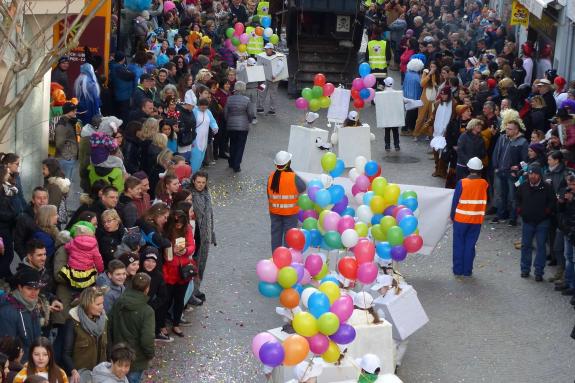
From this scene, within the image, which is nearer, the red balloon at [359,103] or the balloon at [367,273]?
the balloon at [367,273]

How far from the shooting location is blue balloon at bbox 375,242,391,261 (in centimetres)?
1461

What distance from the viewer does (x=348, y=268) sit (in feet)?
43.5

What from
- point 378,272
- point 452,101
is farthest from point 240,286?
point 452,101

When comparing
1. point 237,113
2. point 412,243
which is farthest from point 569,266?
point 237,113

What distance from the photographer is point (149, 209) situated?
46.8ft

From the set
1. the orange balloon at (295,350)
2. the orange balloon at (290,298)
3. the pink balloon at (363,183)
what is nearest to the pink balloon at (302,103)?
the pink balloon at (363,183)

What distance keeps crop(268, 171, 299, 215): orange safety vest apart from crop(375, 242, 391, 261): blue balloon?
1.95 meters

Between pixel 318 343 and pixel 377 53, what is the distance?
1729cm

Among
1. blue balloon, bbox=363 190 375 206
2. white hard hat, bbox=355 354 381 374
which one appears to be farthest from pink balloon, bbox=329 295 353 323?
blue balloon, bbox=363 190 375 206

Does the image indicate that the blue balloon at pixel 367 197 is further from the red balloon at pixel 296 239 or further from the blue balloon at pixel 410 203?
the red balloon at pixel 296 239

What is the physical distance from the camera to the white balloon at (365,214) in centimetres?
1519

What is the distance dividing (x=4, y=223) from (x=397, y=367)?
4.51m

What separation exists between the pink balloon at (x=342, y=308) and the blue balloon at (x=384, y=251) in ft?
9.24

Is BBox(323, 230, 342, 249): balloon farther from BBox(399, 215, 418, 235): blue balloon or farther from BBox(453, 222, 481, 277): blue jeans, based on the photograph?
BBox(453, 222, 481, 277): blue jeans
